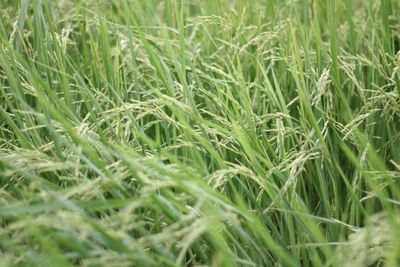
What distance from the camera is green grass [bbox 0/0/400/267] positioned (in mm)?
1122

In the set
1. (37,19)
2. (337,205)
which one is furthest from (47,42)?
(337,205)

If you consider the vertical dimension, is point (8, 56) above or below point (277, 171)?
above

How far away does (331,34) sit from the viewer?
5.50 ft

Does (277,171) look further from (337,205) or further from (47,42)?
(47,42)

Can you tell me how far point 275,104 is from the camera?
1735 mm

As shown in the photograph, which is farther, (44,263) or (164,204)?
(164,204)

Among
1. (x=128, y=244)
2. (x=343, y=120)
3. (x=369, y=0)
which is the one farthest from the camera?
(x=369, y=0)

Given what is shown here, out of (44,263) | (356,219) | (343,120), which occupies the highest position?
(44,263)

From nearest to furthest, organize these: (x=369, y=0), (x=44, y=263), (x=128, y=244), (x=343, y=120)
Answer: (x=44, y=263) < (x=128, y=244) < (x=343, y=120) < (x=369, y=0)

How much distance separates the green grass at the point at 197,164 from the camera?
1.12 metres

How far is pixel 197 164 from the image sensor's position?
1425 millimetres

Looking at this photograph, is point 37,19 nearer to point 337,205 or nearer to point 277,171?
point 277,171

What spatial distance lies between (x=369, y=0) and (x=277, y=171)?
951mm

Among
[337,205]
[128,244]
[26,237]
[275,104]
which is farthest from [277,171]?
[26,237]
